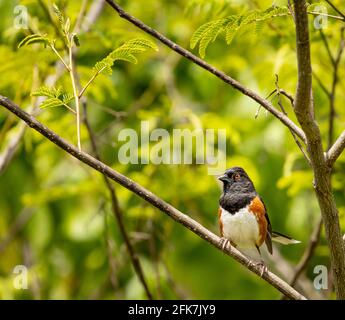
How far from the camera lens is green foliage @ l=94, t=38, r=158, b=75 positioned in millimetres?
1944

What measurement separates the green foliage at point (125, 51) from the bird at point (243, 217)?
1.03 metres

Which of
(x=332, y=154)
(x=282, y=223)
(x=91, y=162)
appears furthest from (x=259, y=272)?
(x=282, y=223)

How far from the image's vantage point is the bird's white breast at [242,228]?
280cm

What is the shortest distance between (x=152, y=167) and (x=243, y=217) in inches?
33.3

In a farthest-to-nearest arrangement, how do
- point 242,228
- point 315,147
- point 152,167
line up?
point 152,167 < point 242,228 < point 315,147

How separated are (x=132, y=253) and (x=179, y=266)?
2.18m

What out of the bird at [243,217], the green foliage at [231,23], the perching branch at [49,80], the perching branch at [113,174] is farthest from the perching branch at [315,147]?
the perching branch at [49,80]

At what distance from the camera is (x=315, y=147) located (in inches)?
70.8

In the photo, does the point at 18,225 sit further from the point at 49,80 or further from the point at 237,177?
the point at 237,177

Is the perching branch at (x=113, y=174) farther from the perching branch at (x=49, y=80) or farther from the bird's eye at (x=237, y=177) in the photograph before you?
the perching branch at (x=49, y=80)

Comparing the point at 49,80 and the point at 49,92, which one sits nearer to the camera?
the point at 49,92

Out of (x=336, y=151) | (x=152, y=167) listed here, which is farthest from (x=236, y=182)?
(x=336, y=151)

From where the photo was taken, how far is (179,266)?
4.95 metres

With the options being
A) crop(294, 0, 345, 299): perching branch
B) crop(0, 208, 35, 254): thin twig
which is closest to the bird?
crop(294, 0, 345, 299): perching branch
